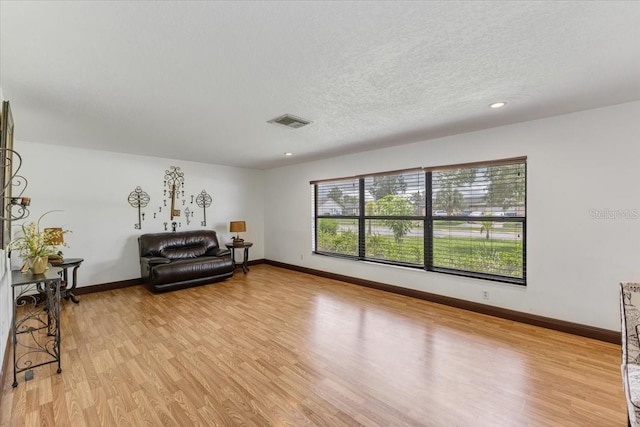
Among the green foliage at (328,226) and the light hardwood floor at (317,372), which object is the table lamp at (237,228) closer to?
the green foliage at (328,226)

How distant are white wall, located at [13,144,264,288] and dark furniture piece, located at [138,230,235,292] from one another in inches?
14.8

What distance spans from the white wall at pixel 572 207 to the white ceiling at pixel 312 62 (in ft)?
0.91

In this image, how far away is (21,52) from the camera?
6.09 feet

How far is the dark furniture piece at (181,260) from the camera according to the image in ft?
15.6

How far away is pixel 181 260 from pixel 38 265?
272 cm

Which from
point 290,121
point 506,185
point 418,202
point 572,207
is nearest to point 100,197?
point 290,121

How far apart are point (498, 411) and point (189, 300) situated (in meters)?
4.06

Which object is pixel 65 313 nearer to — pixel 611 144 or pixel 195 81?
pixel 195 81

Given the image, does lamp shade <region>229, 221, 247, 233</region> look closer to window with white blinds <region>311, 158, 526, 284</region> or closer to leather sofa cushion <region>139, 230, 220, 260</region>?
leather sofa cushion <region>139, 230, 220, 260</region>

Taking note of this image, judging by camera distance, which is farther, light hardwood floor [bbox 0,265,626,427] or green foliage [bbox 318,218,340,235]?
green foliage [bbox 318,218,340,235]

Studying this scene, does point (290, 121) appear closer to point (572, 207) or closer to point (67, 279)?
point (572, 207)

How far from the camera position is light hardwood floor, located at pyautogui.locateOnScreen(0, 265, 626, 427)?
6.23 feet

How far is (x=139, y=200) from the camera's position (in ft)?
17.7

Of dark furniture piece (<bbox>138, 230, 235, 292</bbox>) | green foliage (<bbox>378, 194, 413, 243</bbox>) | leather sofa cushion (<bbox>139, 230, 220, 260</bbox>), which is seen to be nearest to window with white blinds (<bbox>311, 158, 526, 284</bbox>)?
green foliage (<bbox>378, 194, 413, 243</bbox>)
